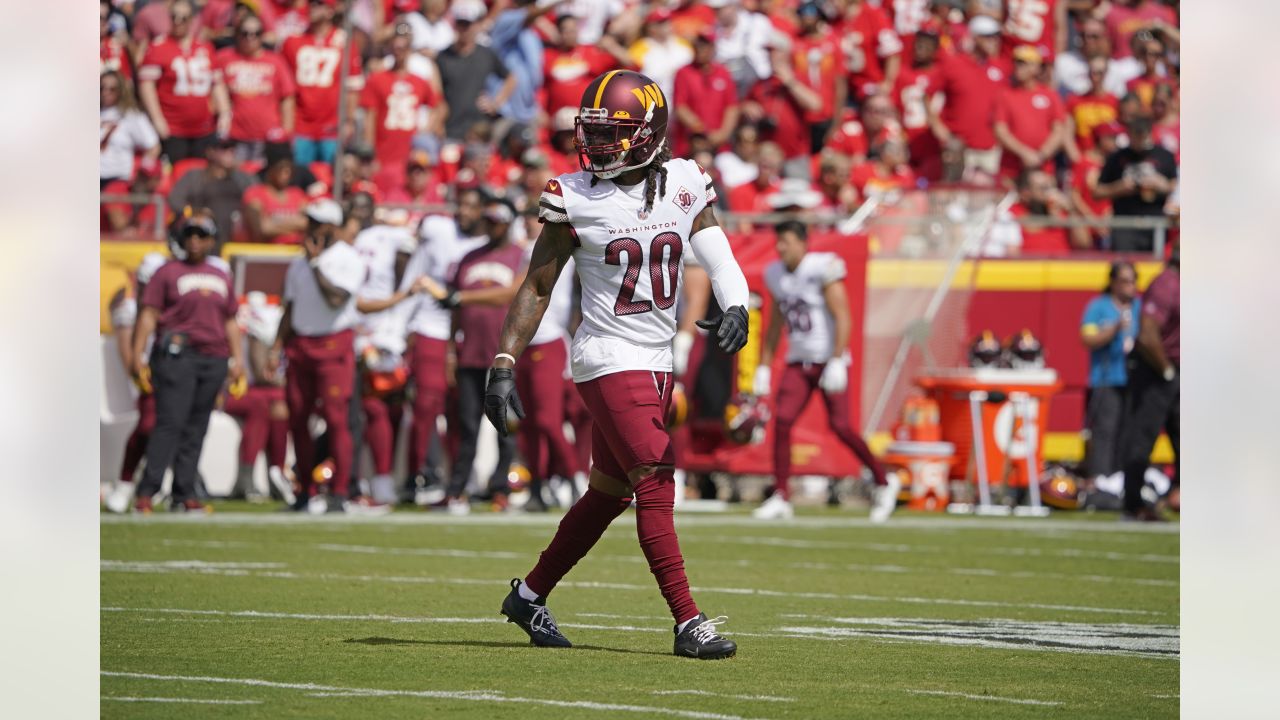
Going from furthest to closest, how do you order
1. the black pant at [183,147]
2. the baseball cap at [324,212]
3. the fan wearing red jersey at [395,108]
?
the fan wearing red jersey at [395,108], the black pant at [183,147], the baseball cap at [324,212]

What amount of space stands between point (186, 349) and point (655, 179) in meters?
8.03

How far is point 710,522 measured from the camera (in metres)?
15.3

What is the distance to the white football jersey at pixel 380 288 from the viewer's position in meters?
16.4

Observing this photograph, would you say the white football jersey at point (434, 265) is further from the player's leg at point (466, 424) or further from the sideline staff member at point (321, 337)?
the sideline staff member at point (321, 337)

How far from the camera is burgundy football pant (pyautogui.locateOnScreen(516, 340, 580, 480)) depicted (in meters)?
15.4

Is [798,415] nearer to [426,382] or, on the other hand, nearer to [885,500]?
[885,500]

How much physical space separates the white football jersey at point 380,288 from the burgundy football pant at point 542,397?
1.46 metres

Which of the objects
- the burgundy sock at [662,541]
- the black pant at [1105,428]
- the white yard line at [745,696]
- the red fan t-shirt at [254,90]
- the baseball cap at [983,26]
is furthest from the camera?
the baseball cap at [983,26]

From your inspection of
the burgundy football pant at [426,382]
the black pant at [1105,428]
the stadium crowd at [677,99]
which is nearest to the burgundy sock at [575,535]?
the burgundy football pant at [426,382]

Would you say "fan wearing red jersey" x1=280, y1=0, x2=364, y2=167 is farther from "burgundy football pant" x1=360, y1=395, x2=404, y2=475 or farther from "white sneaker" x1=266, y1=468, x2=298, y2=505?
"burgundy football pant" x1=360, y1=395, x2=404, y2=475

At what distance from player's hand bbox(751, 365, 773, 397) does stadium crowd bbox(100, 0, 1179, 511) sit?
1.54 m

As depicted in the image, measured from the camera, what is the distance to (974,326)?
1850 centimetres
